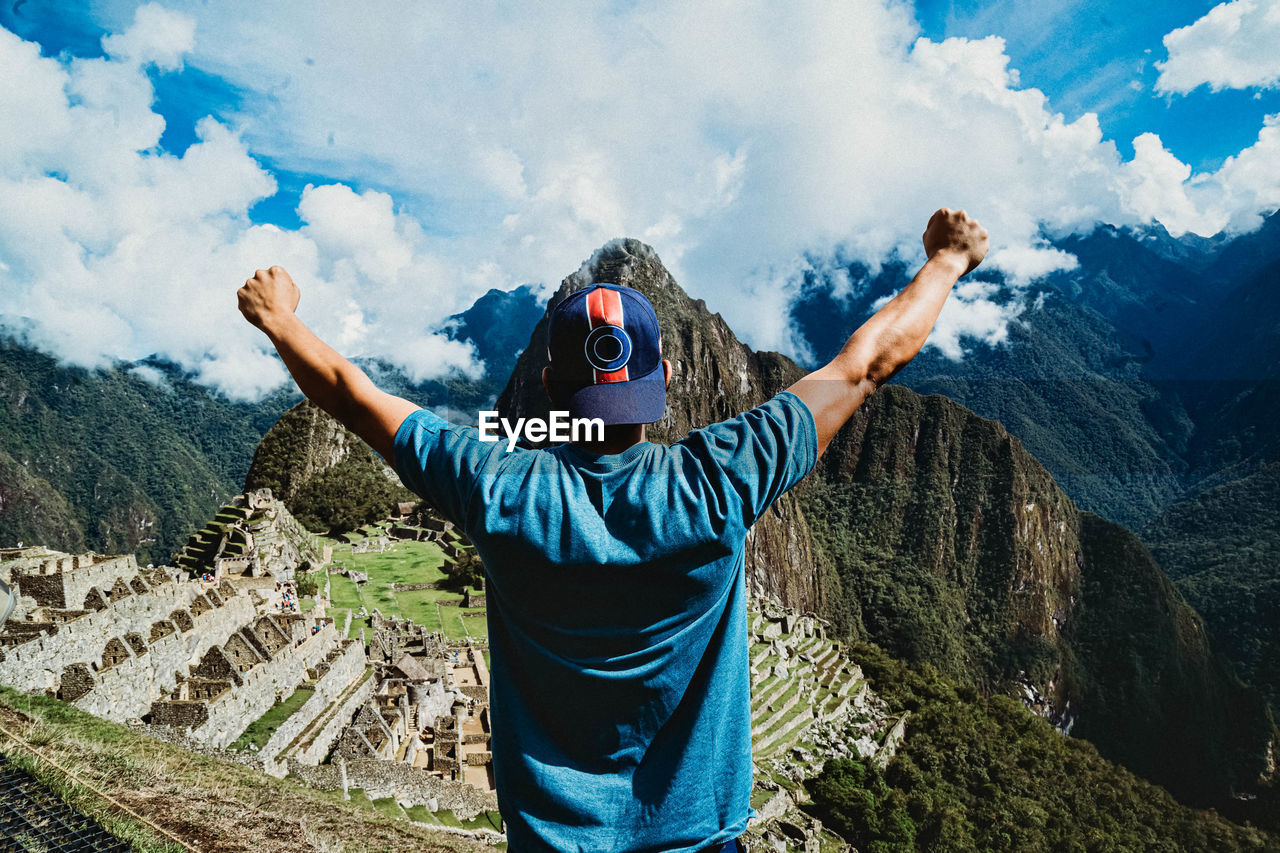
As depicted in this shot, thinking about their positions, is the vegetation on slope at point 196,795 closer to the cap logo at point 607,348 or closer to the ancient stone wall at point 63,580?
the cap logo at point 607,348

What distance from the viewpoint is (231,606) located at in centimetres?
1573

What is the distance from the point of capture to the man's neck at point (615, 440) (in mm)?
1123

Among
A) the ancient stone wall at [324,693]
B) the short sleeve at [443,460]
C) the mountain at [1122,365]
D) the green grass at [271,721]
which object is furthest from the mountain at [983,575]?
the short sleeve at [443,460]

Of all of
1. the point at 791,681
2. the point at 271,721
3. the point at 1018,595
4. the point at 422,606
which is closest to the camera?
the point at 271,721

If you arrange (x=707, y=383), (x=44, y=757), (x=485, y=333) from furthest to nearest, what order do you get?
1. (x=707, y=383)
2. (x=485, y=333)
3. (x=44, y=757)

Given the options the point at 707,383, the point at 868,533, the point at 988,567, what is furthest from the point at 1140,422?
the point at 707,383

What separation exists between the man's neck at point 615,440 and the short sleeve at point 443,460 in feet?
0.53

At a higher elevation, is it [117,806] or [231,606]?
[231,606]

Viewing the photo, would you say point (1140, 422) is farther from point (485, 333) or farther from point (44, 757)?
point (44, 757)

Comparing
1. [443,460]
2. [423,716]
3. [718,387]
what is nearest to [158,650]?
[423,716]

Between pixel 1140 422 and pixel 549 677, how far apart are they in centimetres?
11825

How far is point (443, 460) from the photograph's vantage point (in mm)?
A: 1103

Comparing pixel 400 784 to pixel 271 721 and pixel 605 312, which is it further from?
pixel 605 312

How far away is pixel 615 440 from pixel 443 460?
0.92ft
